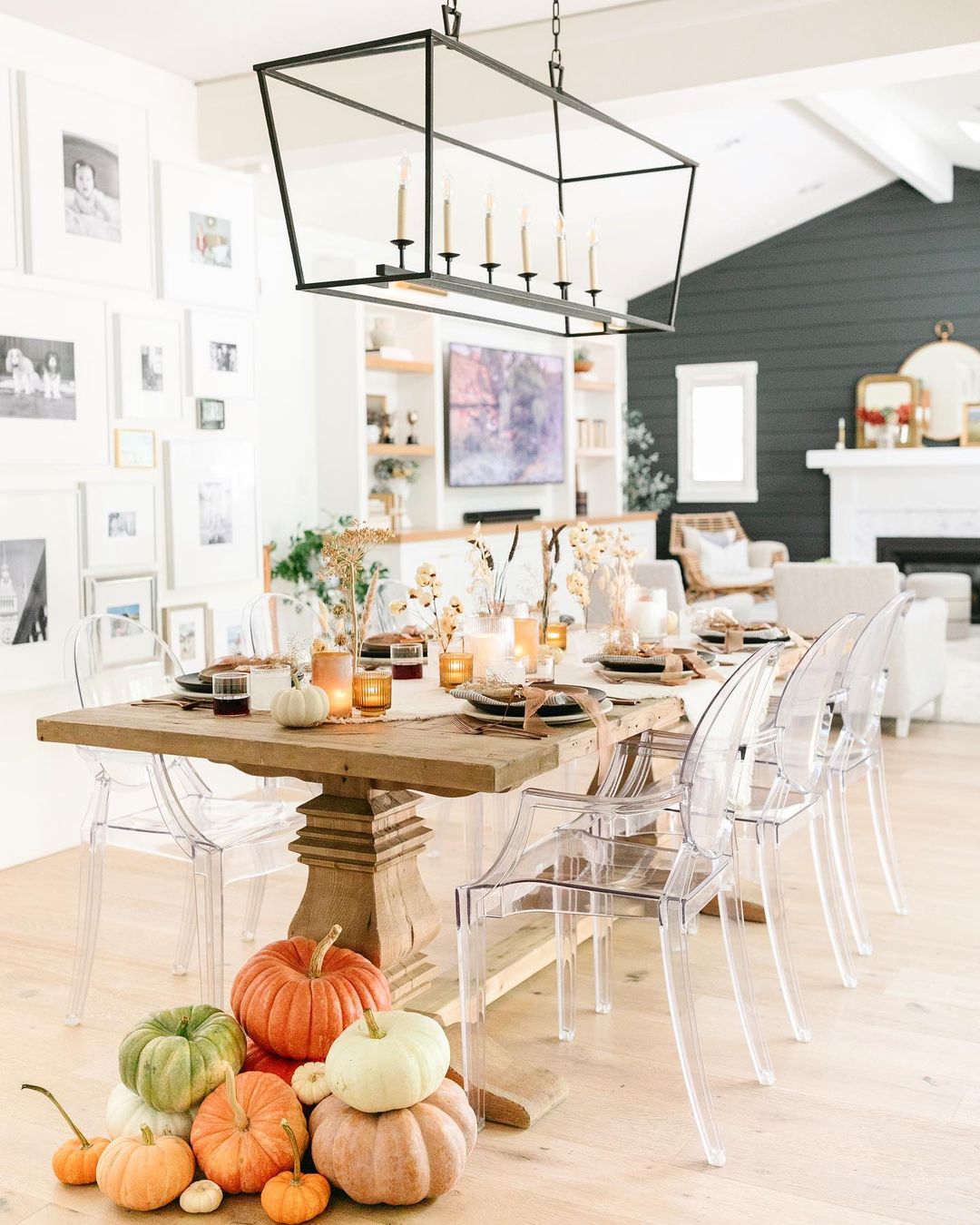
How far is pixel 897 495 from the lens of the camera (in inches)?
408

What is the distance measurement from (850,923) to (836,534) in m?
7.19

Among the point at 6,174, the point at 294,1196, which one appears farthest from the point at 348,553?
the point at 6,174

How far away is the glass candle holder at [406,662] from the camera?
11.3ft

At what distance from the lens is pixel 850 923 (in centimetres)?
377

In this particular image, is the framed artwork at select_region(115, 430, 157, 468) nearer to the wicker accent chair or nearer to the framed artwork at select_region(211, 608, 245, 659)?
the framed artwork at select_region(211, 608, 245, 659)

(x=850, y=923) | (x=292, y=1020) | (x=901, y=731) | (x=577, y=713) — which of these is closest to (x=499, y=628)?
(x=577, y=713)

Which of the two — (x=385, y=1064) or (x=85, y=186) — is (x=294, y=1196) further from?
(x=85, y=186)

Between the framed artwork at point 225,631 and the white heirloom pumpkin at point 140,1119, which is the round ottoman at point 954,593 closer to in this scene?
the framed artwork at point 225,631

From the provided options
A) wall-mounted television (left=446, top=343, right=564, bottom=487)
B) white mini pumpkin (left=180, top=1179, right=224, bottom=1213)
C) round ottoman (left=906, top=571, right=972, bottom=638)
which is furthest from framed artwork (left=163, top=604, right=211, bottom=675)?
round ottoman (left=906, top=571, right=972, bottom=638)

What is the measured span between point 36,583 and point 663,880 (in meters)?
2.59

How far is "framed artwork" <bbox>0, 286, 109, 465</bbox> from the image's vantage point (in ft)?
14.1

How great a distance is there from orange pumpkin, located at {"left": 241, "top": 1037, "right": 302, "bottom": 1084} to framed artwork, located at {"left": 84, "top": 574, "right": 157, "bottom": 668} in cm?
192

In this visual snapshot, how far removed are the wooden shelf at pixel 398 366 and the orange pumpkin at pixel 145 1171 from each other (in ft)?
18.2

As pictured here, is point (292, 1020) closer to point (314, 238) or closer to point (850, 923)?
point (850, 923)
